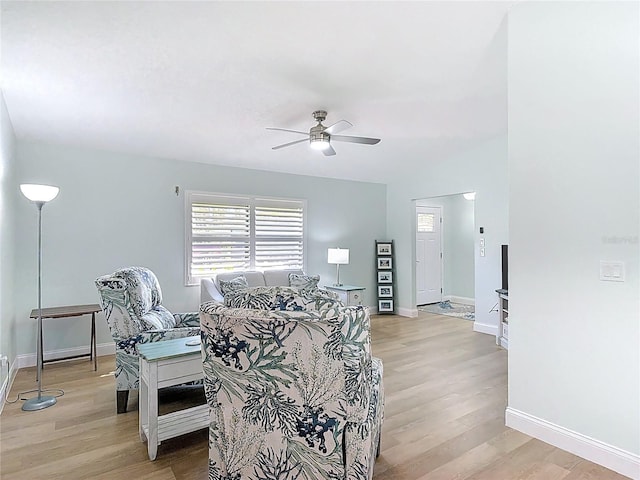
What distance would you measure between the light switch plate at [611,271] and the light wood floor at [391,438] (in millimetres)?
1153

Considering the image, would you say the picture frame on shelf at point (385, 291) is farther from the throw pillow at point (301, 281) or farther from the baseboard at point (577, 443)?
the baseboard at point (577, 443)

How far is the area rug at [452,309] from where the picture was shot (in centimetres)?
687

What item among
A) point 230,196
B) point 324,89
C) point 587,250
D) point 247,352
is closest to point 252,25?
point 324,89

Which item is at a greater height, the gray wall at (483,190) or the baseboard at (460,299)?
the gray wall at (483,190)

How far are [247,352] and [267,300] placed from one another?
249 mm

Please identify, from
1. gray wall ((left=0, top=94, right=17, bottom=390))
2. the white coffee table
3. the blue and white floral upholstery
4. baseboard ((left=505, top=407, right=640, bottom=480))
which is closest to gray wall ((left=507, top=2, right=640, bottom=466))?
baseboard ((left=505, top=407, right=640, bottom=480))

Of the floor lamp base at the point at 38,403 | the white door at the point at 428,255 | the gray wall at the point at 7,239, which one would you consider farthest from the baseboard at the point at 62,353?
the white door at the point at 428,255

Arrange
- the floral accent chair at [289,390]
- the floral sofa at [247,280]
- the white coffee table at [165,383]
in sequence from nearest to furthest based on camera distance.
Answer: the floral accent chair at [289,390] < the white coffee table at [165,383] < the floral sofa at [247,280]

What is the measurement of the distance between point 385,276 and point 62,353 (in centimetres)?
511

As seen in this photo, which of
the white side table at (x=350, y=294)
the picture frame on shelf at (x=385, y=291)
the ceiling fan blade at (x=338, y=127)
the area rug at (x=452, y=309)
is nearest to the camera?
the ceiling fan blade at (x=338, y=127)

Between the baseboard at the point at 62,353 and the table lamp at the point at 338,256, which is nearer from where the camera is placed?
the baseboard at the point at 62,353

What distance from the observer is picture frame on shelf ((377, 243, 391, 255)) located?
7.01 metres

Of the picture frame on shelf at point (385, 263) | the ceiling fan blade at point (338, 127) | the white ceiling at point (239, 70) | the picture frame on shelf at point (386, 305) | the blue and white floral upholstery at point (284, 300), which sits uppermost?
the white ceiling at point (239, 70)

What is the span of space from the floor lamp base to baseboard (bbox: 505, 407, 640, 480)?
372cm
